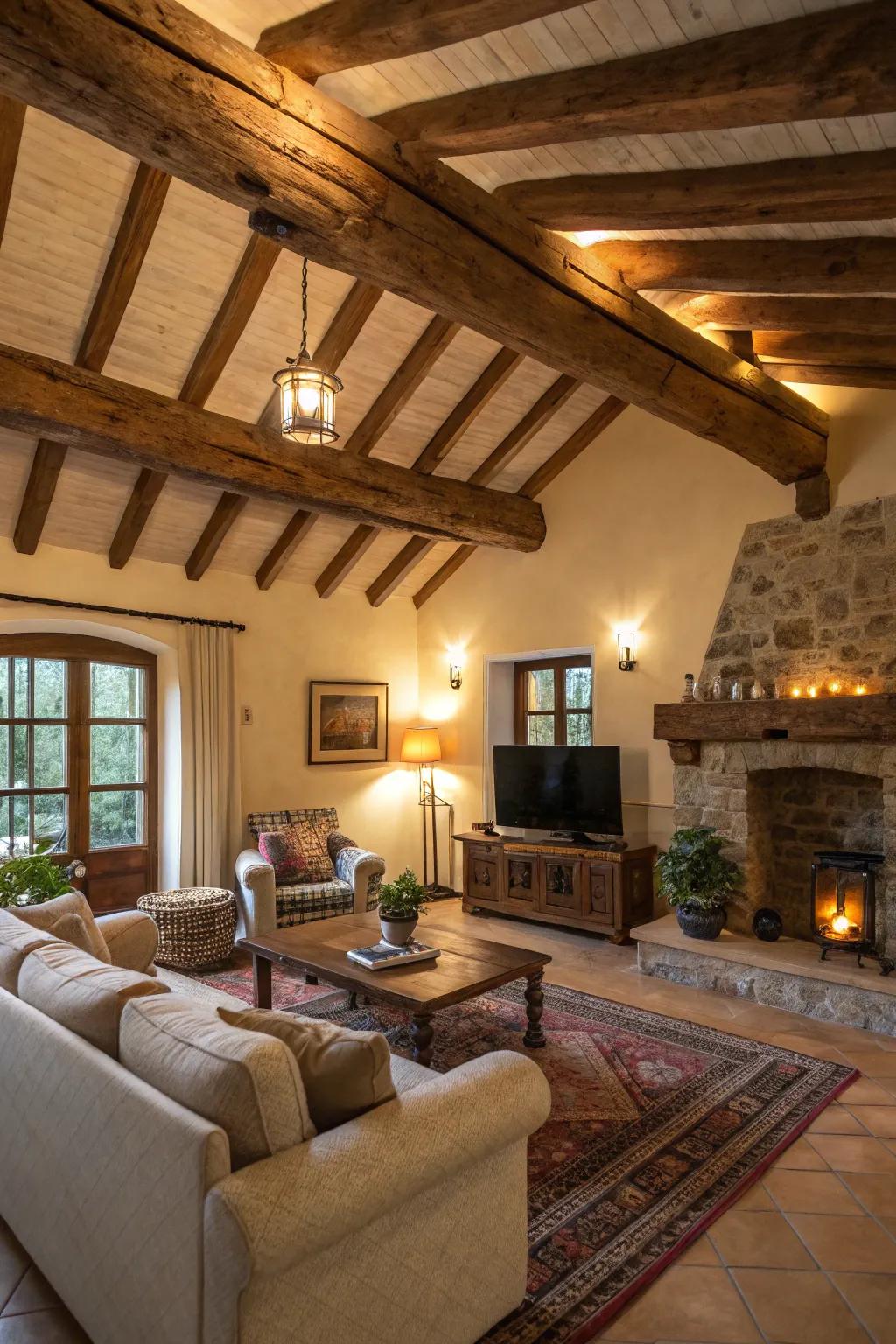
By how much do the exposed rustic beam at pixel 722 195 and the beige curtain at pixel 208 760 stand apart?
3.85 m

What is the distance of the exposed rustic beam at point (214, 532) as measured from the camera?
18.8 ft

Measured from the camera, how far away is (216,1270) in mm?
1554

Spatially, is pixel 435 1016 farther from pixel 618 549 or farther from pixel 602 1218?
pixel 618 549

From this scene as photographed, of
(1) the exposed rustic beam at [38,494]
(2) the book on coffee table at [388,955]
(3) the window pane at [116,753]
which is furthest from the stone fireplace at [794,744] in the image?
(1) the exposed rustic beam at [38,494]

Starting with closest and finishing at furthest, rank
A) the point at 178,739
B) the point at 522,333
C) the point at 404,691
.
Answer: the point at 522,333 → the point at 178,739 → the point at 404,691

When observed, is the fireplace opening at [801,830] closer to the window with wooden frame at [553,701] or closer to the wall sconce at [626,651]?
the wall sconce at [626,651]

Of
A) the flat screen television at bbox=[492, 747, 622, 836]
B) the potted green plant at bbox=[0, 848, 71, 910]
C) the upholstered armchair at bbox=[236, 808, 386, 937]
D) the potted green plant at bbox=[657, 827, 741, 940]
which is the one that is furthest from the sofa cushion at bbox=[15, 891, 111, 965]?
the flat screen television at bbox=[492, 747, 622, 836]

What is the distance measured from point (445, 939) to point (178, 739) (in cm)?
283

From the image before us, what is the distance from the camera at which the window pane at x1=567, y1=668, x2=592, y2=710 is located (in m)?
6.64

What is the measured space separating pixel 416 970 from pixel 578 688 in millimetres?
3508

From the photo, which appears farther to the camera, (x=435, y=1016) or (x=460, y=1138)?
(x=435, y=1016)

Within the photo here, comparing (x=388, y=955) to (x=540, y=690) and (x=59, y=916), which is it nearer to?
(x=59, y=916)

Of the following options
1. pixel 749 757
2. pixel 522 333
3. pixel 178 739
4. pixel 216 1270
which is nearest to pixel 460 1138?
pixel 216 1270

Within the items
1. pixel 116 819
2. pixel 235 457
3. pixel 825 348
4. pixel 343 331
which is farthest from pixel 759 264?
pixel 116 819
